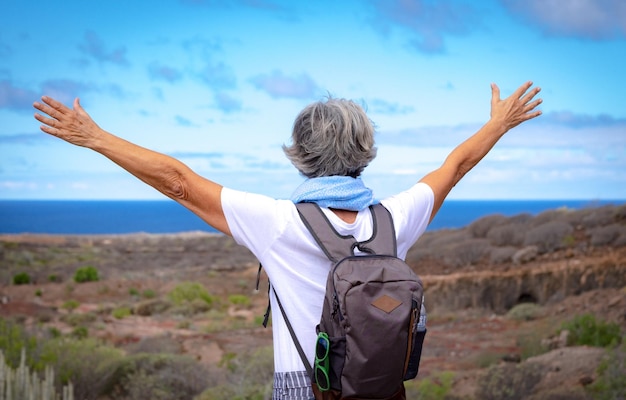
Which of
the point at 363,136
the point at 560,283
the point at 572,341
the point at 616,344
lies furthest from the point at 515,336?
the point at 363,136

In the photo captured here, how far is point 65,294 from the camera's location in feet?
72.3

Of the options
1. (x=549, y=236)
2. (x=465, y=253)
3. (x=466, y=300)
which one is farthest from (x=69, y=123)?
(x=549, y=236)

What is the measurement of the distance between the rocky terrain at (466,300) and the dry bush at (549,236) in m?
0.04

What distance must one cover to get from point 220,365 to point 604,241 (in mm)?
13515

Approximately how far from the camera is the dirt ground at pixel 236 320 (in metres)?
10.3

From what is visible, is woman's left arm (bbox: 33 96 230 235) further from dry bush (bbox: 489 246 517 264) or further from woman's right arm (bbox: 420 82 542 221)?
dry bush (bbox: 489 246 517 264)

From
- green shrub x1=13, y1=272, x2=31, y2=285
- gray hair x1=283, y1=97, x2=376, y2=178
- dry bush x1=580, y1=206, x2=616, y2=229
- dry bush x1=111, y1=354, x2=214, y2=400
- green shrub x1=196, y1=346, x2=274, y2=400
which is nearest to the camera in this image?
gray hair x1=283, y1=97, x2=376, y2=178

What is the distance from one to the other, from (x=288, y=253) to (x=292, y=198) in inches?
7.7

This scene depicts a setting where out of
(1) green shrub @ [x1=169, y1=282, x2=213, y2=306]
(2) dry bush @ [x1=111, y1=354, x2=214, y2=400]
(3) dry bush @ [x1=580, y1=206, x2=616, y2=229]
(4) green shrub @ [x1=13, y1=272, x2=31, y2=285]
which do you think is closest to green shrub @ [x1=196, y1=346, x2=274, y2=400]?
(2) dry bush @ [x1=111, y1=354, x2=214, y2=400]

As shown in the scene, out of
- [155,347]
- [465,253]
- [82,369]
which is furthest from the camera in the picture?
[465,253]

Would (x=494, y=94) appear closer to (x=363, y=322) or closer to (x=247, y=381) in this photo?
(x=363, y=322)

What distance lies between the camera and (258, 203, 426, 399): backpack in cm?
219

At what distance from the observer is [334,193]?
93.4 inches

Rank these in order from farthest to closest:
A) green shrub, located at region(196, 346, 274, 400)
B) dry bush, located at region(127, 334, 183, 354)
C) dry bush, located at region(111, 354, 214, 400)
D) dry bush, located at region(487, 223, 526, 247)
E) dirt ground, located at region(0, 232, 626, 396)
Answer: dry bush, located at region(487, 223, 526, 247)
dry bush, located at region(127, 334, 183, 354)
dirt ground, located at region(0, 232, 626, 396)
dry bush, located at region(111, 354, 214, 400)
green shrub, located at region(196, 346, 274, 400)
